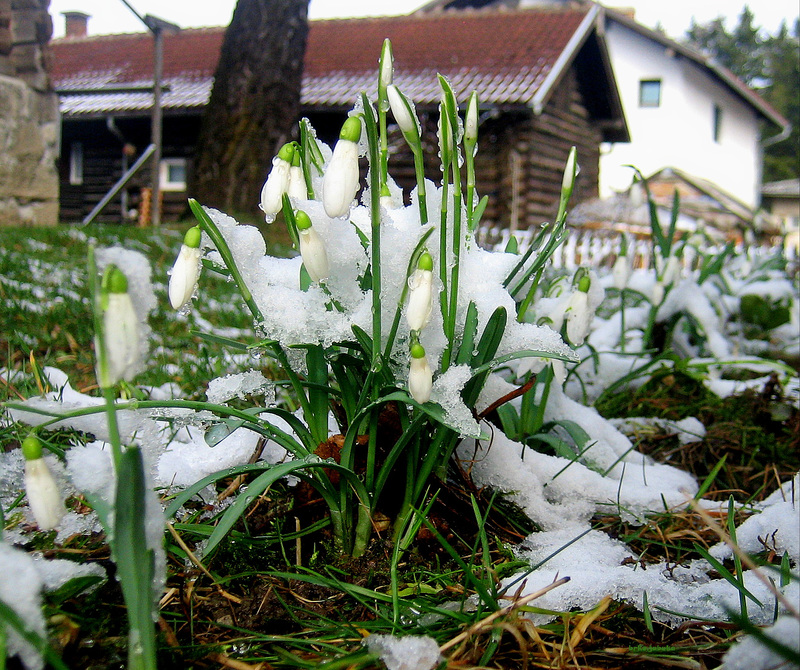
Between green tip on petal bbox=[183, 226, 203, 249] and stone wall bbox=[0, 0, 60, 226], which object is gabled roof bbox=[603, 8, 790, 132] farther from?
green tip on petal bbox=[183, 226, 203, 249]

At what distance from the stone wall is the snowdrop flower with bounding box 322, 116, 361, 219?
14.8ft

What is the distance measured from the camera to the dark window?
20.2 metres

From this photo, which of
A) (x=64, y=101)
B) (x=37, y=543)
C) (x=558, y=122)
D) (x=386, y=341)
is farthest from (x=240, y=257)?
(x=64, y=101)

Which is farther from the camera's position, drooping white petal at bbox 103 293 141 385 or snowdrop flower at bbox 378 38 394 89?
snowdrop flower at bbox 378 38 394 89

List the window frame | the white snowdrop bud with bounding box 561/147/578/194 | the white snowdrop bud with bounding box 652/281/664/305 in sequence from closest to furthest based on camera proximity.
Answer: the white snowdrop bud with bounding box 561/147/578/194
the white snowdrop bud with bounding box 652/281/664/305
the window frame

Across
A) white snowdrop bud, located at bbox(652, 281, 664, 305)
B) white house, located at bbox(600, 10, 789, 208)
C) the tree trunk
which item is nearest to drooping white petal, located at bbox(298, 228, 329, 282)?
white snowdrop bud, located at bbox(652, 281, 664, 305)

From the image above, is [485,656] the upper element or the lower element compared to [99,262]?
lower

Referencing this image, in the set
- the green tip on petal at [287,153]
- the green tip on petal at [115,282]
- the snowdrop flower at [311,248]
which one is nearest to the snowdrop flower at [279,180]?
the green tip on petal at [287,153]

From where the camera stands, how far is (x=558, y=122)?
13.4 meters

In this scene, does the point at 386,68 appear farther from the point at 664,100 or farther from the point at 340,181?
the point at 664,100

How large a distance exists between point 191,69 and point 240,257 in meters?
14.1

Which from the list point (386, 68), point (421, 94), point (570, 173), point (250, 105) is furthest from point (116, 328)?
point (421, 94)

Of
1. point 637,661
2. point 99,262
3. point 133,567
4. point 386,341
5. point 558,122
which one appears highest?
point 558,122

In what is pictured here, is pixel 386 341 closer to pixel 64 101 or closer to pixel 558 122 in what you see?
pixel 558 122
